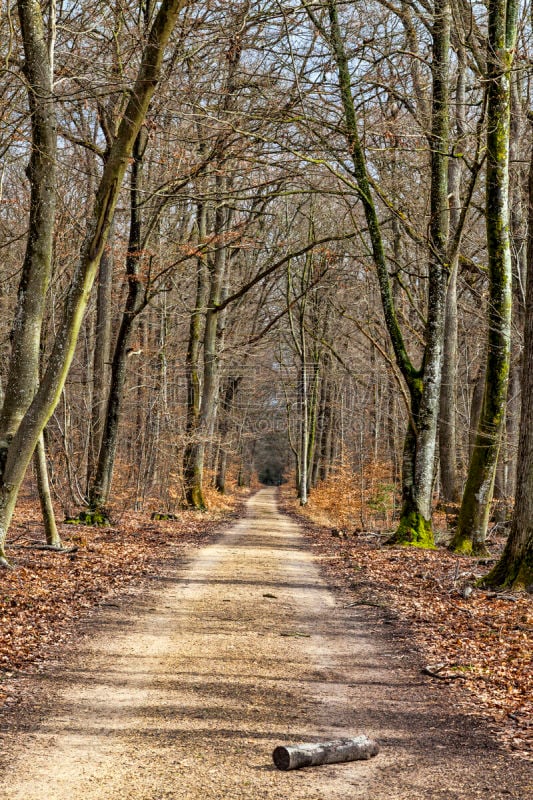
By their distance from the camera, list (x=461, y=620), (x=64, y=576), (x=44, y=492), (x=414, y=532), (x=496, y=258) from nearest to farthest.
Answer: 1. (x=461, y=620)
2. (x=64, y=576)
3. (x=44, y=492)
4. (x=496, y=258)
5. (x=414, y=532)

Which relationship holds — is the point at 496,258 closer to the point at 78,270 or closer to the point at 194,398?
the point at 78,270

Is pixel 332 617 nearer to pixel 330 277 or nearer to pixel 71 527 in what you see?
pixel 71 527

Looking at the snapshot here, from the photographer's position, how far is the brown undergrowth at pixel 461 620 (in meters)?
5.80

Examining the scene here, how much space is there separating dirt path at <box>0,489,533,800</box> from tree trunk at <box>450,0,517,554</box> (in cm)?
519

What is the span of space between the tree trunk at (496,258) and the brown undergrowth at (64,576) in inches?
229

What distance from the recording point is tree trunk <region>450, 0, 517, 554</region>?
40.6ft

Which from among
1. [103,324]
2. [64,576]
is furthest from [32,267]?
[103,324]

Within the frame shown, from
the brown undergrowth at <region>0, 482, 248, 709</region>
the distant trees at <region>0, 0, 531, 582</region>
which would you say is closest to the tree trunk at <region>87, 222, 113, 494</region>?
the distant trees at <region>0, 0, 531, 582</region>

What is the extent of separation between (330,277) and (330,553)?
49.4ft

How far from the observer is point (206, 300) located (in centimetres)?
2639

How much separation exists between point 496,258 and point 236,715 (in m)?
10.3

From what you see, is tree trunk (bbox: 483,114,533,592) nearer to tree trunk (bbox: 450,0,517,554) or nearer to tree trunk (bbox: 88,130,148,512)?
tree trunk (bbox: 450,0,517,554)

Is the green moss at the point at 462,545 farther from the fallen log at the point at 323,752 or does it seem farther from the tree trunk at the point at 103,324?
the fallen log at the point at 323,752

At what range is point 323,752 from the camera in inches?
174
